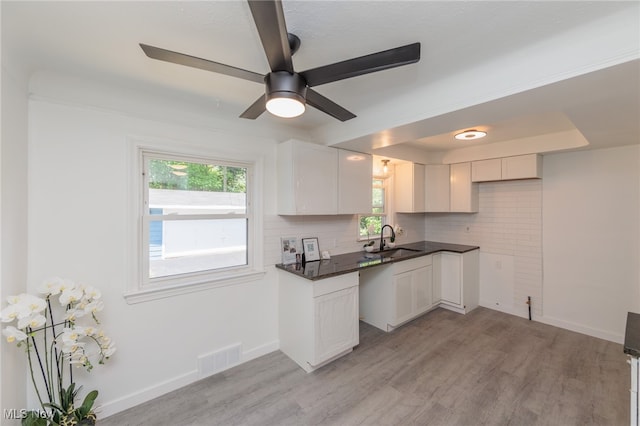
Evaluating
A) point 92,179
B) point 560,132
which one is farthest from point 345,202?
point 560,132

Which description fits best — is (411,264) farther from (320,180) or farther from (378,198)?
(320,180)

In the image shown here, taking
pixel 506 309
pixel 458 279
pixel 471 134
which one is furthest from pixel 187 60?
pixel 506 309

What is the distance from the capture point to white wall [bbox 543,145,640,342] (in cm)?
292

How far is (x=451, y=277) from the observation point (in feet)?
12.7

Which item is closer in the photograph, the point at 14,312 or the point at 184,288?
the point at 14,312

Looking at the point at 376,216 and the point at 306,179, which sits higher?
the point at 306,179

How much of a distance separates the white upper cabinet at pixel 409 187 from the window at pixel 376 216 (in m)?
0.21

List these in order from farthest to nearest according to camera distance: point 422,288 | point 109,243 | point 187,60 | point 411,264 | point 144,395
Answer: point 422,288, point 411,264, point 144,395, point 109,243, point 187,60

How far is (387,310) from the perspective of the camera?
10.8 ft

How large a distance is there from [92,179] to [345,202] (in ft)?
7.60

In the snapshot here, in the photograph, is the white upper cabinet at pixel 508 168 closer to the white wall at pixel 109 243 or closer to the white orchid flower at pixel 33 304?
the white wall at pixel 109 243

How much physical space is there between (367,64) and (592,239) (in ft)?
12.4

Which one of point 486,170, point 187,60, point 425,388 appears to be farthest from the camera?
point 486,170

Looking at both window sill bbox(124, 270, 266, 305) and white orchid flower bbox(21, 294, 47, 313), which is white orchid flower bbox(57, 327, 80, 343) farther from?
window sill bbox(124, 270, 266, 305)
